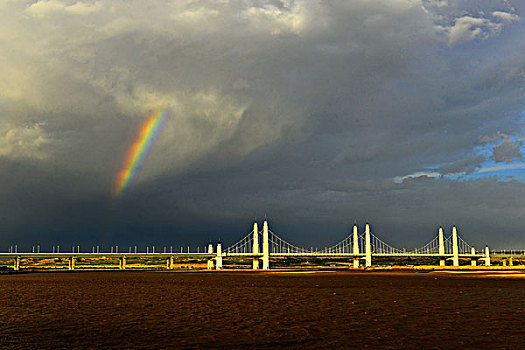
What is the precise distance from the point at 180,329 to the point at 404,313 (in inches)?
564

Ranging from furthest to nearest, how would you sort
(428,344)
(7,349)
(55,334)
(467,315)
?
1. (467,315)
2. (55,334)
3. (428,344)
4. (7,349)

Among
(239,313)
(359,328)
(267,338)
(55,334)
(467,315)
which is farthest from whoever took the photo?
(239,313)

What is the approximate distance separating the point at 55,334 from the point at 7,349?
14.1ft

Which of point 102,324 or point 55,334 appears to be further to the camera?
point 102,324

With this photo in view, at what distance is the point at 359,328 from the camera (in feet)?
79.4

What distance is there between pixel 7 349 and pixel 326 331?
1346 centimetres

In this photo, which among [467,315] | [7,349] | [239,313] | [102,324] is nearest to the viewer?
[7,349]

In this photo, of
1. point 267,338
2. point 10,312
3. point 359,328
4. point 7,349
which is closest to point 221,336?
point 267,338

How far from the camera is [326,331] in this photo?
23250 mm

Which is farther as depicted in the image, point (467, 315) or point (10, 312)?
point (10, 312)

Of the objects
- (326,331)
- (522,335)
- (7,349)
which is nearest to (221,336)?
(326,331)

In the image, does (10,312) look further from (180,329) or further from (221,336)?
(221,336)

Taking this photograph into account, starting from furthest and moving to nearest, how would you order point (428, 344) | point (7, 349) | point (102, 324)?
point (102, 324), point (428, 344), point (7, 349)

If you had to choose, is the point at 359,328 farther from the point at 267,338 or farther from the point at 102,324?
the point at 102,324
